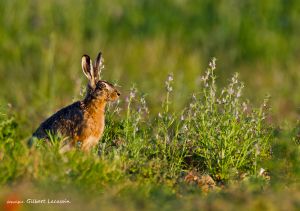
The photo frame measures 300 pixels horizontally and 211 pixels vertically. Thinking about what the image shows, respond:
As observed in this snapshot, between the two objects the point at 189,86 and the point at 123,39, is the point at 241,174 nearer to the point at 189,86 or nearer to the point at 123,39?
the point at 189,86

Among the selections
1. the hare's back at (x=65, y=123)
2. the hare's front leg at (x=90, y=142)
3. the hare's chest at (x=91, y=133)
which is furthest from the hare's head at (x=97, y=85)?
the hare's front leg at (x=90, y=142)

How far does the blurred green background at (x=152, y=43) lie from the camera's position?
48.3 feet

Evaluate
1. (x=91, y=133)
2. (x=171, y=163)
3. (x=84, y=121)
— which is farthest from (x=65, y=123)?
(x=171, y=163)

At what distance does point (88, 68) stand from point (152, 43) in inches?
295

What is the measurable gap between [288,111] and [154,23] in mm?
3939

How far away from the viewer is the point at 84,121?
Answer: 26.9 ft

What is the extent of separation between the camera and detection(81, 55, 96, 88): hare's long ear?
28.8 feet

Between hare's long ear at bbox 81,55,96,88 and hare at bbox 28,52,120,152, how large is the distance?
11 cm

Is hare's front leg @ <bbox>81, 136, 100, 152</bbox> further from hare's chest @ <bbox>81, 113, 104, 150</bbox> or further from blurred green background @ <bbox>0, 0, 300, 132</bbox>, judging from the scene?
blurred green background @ <bbox>0, 0, 300, 132</bbox>

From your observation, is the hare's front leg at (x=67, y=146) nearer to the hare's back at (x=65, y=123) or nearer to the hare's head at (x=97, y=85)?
the hare's back at (x=65, y=123)

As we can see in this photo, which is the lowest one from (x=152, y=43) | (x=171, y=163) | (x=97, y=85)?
(x=171, y=163)

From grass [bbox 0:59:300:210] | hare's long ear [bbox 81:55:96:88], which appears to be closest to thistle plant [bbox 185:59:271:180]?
grass [bbox 0:59:300:210]

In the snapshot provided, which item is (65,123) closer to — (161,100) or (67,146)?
(67,146)

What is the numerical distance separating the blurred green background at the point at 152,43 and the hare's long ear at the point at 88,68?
16.5 ft
